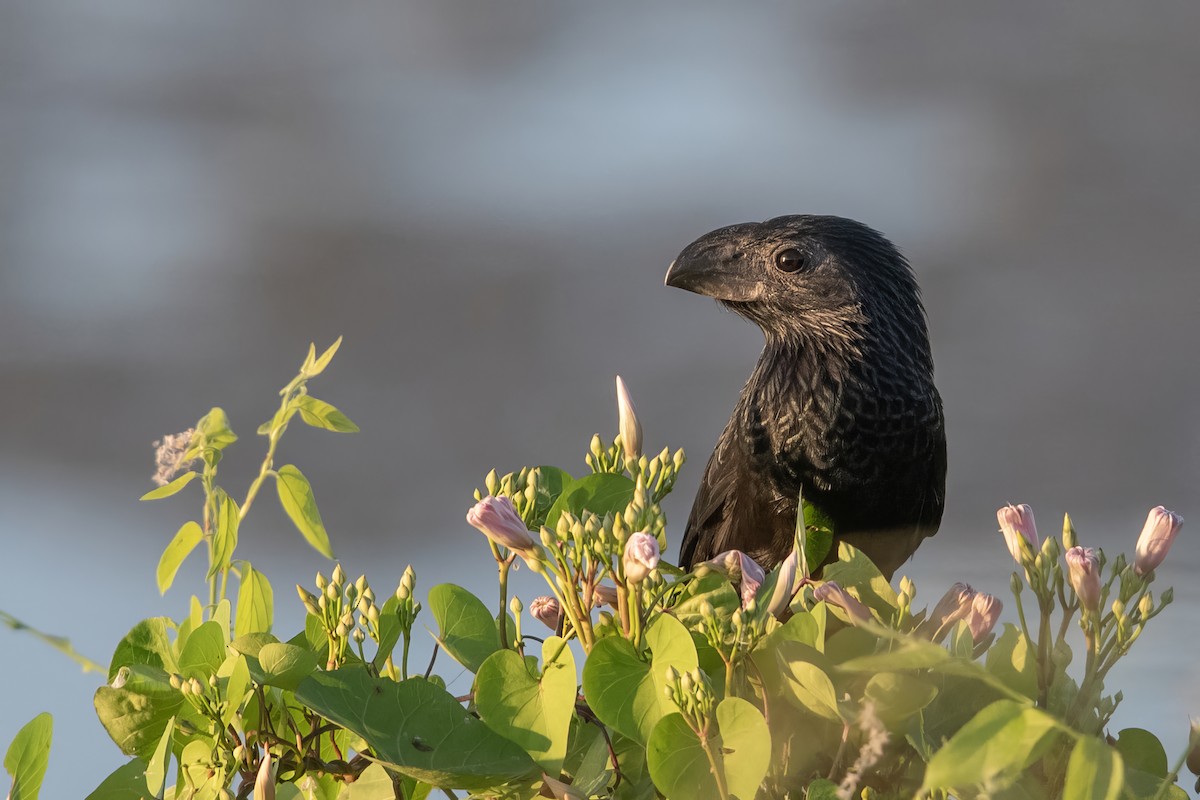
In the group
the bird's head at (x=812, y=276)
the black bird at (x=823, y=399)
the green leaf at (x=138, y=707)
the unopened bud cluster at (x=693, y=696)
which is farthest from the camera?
the bird's head at (x=812, y=276)

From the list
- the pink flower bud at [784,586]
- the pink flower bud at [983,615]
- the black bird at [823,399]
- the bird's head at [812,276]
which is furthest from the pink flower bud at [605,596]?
the bird's head at [812,276]

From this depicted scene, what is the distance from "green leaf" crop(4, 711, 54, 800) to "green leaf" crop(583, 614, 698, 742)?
362 mm

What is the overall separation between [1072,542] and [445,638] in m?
0.37

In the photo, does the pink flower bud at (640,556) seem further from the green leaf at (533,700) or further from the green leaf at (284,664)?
the green leaf at (284,664)

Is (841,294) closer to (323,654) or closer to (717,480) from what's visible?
(717,480)

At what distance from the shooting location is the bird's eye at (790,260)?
172cm

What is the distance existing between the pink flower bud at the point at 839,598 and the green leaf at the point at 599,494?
0.51 feet

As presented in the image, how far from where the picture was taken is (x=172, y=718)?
2.12 ft

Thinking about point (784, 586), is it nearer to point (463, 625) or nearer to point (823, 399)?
point (463, 625)

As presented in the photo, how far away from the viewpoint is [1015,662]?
63 centimetres

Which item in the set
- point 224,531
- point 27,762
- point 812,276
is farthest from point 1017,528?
point 812,276

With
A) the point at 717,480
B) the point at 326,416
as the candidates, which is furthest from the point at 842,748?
the point at 717,480

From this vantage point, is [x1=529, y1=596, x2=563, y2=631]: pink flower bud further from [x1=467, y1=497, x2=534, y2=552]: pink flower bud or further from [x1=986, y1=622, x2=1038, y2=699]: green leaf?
[x1=986, y1=622, x2=1038, y2=699]: green leaf

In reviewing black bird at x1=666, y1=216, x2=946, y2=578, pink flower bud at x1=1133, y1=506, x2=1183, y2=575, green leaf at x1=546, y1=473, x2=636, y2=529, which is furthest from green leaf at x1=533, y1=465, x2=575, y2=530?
black bird at x1=666, y1=216, x2=946, y2=578
